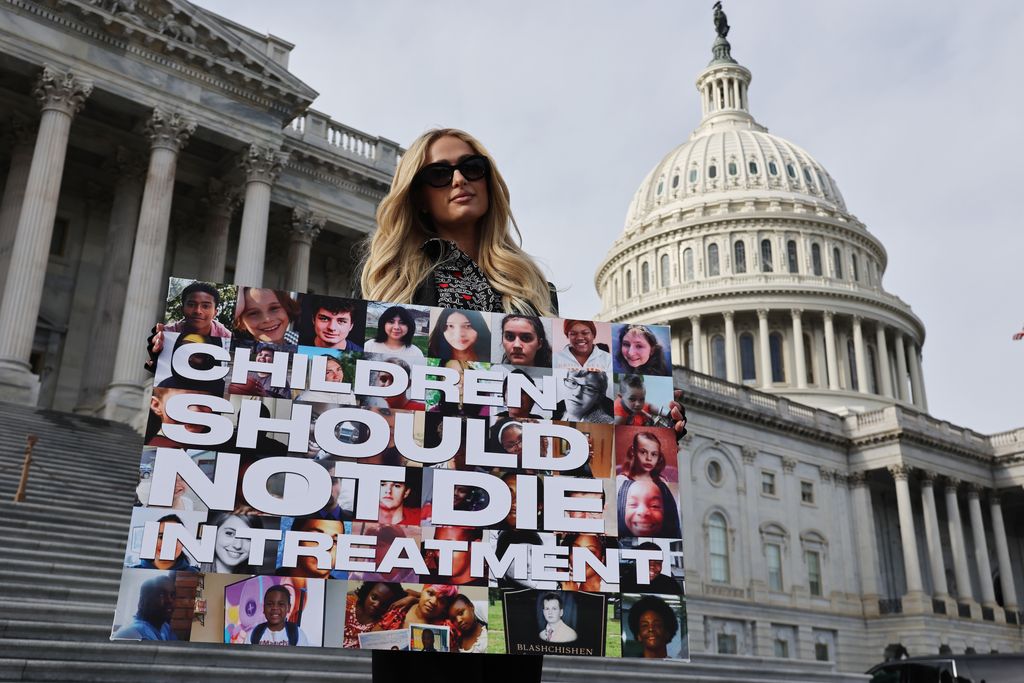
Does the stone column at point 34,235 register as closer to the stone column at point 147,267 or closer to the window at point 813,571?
the stone column at point 147,267

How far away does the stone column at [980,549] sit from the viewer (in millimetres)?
60344

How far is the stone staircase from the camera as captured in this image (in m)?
9.18

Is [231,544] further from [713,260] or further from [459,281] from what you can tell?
[713,260]

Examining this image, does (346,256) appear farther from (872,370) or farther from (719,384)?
(872,370)

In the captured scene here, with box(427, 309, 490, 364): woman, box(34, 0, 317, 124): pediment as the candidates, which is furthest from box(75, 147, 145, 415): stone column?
box(427, 309, 490, 364): woman

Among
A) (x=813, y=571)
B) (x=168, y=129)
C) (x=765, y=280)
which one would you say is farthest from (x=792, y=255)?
(x=168, y=129)

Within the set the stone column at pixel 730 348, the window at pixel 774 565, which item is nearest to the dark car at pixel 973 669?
the window at pixel 774 565

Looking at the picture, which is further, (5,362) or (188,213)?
(188,213)

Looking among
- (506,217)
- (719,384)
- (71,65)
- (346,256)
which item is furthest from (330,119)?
(506,217)

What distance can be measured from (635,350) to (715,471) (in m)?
48.0

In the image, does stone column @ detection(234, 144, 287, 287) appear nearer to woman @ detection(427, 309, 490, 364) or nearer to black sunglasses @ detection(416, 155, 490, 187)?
black sunglasses @ detection(416, 155, 490, 187)

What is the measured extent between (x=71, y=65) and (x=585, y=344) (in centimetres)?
2712

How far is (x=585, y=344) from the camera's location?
13.0 feet

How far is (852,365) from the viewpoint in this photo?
258 feet
